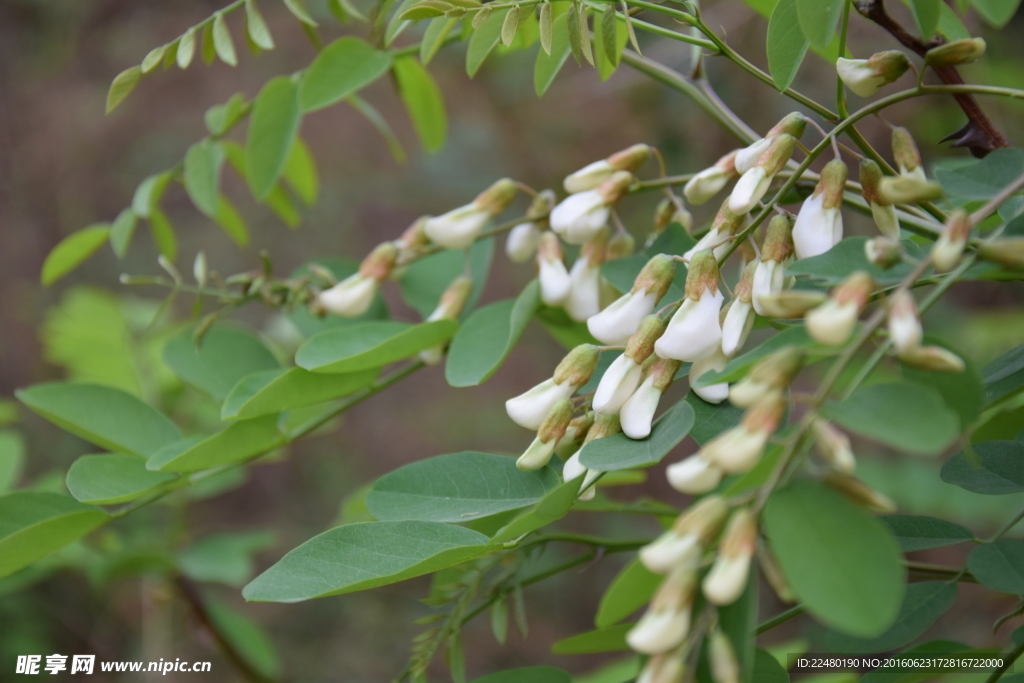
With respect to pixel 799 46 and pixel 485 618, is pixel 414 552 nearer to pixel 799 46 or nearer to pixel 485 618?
pixel 799 46

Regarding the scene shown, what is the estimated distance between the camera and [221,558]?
92 centimetres

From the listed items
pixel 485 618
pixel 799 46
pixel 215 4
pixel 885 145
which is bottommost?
pixel 485 618

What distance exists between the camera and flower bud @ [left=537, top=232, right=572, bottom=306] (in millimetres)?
509

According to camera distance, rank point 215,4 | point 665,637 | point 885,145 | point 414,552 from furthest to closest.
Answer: point 215,4, point 885,145, point 414,552, point 665,637

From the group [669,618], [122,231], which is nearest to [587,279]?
[669,618]

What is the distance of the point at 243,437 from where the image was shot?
0.49m

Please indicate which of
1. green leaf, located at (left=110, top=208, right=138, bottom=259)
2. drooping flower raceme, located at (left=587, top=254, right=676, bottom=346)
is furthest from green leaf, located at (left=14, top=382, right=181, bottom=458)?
drooping flower raceme, located at (left=587, top=254, right=676, bottom=346)

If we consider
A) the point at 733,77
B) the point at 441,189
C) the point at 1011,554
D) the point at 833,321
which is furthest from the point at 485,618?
the point at 833,321

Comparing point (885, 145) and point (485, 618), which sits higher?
point (885, 145)

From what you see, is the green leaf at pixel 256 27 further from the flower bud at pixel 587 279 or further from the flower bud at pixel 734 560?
the flower bud at pixel 734 560

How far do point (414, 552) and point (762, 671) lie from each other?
7.2 inches

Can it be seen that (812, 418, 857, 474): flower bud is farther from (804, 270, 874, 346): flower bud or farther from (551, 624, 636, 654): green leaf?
(551, 624, 636, 654): green leaf

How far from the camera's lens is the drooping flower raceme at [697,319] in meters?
0.35

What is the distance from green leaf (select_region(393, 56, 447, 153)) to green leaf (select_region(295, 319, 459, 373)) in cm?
28
